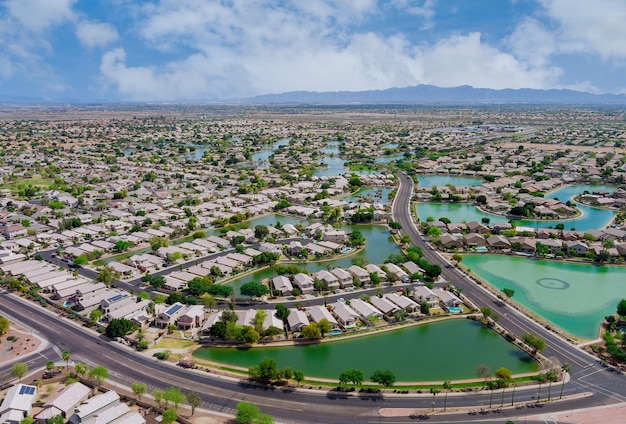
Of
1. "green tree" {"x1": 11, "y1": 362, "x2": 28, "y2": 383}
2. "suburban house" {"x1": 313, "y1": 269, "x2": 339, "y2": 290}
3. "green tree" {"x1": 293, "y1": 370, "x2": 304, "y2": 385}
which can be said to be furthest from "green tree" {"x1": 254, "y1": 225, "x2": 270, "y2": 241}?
"green tree" {"x1": 11, "y1": 362, "x2": 28, "y2": 383}

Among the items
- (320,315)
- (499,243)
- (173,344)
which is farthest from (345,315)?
(499,243)

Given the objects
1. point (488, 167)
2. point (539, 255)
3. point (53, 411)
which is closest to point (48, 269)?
point (53, 411)

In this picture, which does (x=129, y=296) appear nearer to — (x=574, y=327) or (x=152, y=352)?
(x=152, y=352)

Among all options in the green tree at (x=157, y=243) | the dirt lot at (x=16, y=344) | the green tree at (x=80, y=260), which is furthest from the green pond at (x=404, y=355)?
the green tree at (x=80, y=260)

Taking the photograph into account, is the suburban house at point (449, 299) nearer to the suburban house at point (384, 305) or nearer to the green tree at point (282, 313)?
the suburban house at point (384, 305)

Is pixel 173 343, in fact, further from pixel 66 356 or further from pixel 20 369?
pixel 20 369

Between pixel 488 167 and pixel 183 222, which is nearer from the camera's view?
pixel 183 222

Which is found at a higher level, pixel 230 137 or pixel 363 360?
pixel 230 137
